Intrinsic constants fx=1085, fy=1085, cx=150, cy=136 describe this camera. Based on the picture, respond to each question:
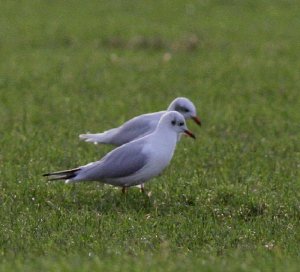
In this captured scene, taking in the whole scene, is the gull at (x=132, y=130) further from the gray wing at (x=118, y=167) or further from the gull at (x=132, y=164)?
the gray wing at (x=118, y=167)

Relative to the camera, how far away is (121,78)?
1870cm

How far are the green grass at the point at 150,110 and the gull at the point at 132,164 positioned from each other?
0.70ft

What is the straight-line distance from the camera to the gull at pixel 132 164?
1037 centimetres

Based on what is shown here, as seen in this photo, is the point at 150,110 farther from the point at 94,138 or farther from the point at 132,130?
the point at 132,130

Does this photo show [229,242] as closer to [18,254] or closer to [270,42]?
[18,254]

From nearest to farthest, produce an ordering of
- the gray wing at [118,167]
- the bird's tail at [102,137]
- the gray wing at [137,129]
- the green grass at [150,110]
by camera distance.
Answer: the green grass at [150,110], the gray wing at [118,167], the gray wing at [137,129], the bird's tail at [102,137]

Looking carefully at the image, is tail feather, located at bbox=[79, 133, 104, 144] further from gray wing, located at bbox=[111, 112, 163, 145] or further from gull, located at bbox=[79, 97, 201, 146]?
gray wing, located at bbox=[111, 112, 163, 145]

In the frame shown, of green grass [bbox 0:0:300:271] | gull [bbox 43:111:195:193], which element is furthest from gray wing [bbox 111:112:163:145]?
gull [bbox 43:111:195:193]

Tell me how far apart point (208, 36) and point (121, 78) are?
14.9 ft

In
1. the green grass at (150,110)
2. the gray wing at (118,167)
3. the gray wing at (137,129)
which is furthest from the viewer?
the gray wing at (137,129)

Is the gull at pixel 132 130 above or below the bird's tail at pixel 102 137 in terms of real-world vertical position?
above

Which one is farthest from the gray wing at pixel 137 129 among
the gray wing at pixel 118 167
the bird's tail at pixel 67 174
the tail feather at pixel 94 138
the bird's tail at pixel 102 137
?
the bird's tail at pixel 67 174

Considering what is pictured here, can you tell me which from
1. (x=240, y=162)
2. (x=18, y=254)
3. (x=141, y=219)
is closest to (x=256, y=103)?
(x=240, y=162)

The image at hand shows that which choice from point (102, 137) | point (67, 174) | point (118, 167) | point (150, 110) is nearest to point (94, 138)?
point (102, 137)
